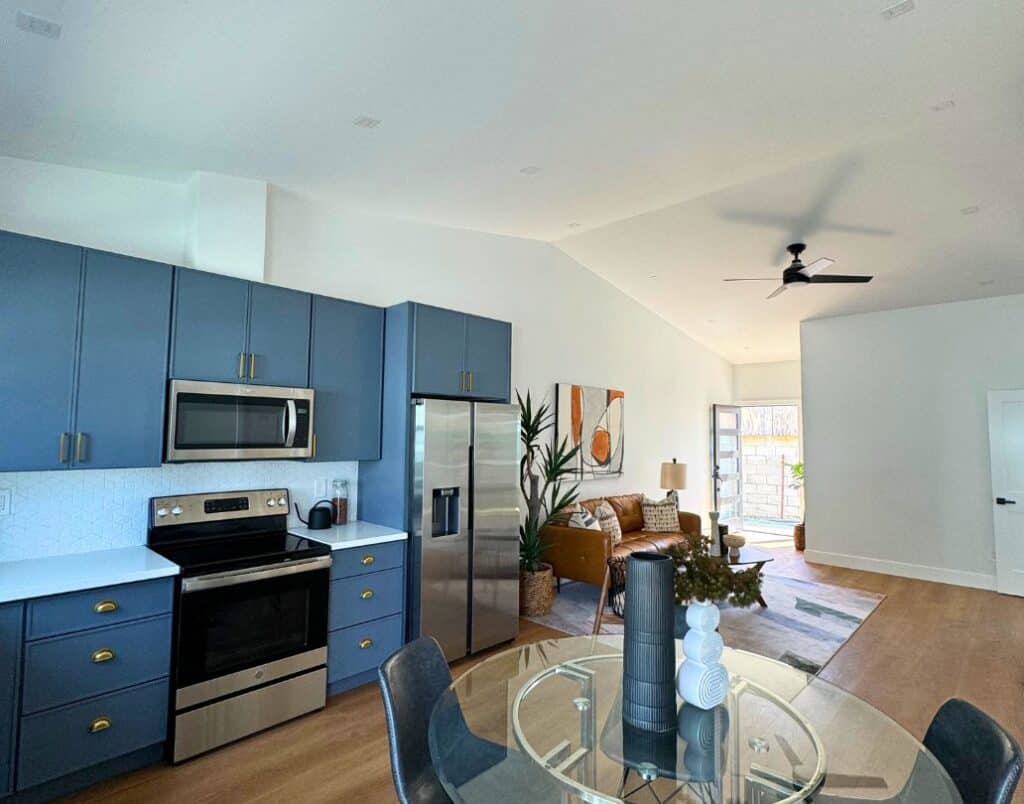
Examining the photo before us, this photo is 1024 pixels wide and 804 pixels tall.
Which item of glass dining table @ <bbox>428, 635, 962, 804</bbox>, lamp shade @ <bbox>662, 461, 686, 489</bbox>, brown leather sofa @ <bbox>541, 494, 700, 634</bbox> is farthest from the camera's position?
lamp shade @ <bbox>662, 461, 686, 489</bbox>

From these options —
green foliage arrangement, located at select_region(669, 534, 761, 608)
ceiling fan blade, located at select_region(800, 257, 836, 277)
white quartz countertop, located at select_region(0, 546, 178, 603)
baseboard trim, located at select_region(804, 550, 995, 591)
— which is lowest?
baseboard trim, located at select_region(804, 550, 995, 591)

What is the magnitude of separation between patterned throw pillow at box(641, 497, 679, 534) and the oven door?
4.14 m

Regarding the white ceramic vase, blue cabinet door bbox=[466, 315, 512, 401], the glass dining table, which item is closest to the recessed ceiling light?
the white ceramic vase

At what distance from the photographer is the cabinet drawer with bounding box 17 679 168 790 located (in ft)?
6.77

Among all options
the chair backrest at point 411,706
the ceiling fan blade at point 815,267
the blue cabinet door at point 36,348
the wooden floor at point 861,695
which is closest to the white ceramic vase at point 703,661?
the chair backrest at point 411,706

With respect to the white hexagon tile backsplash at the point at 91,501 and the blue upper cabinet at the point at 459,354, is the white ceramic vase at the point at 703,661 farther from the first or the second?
the white hexagon tile backsplash at the point at 91,501

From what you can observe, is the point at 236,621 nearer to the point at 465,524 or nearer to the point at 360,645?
the point at 360,645

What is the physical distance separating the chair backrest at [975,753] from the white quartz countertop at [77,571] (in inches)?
112

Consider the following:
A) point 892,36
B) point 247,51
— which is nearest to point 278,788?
point 247,51

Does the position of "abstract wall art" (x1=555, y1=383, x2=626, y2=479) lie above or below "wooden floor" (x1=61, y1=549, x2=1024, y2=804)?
above

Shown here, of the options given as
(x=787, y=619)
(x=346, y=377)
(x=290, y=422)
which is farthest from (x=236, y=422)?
(x=787, y=619)

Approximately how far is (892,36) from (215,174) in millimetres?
3393

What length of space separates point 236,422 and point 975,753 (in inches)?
126

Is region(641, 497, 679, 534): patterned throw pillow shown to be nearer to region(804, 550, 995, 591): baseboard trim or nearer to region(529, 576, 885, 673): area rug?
region(529, 576, 885, 673): area rug
